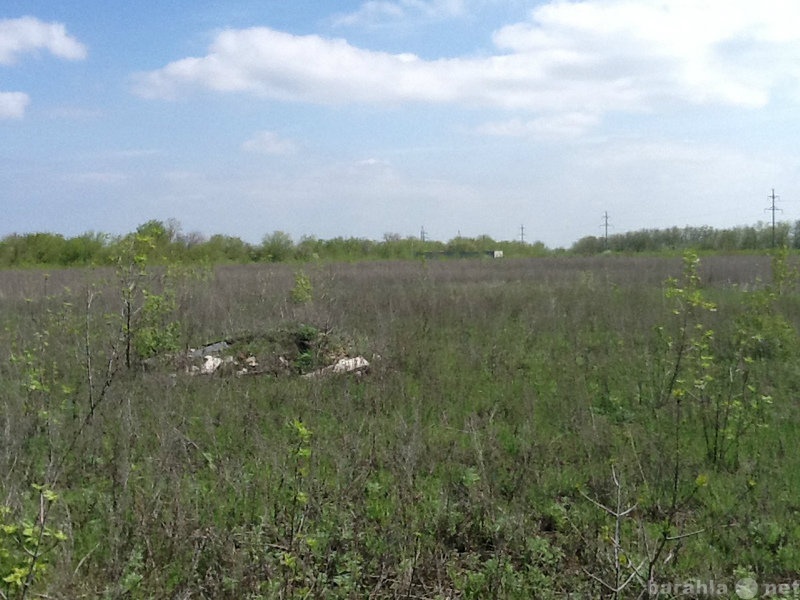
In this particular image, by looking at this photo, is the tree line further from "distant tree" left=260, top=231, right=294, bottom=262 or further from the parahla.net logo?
the parahla.net logo

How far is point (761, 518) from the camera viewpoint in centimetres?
366

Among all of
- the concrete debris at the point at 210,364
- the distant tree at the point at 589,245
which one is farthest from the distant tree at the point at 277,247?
the concrete debris at the point at 210,364

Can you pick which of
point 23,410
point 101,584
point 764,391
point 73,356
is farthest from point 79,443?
point 764,391

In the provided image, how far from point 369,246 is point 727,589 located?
3779 cm

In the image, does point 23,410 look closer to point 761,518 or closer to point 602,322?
point 761,518

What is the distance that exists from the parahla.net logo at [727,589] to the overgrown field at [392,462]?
0.03 m

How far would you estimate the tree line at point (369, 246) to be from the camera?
29594 mm

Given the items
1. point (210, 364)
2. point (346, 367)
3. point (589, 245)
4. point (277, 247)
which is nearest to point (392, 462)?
point (346, 367)

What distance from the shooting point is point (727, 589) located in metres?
3.01

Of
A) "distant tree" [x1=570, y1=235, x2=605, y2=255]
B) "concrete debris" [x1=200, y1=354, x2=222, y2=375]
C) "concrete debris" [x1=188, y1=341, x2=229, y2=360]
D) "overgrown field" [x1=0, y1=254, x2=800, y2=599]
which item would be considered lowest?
"overgrown field" [x1=0, y1=254, x2=800, y2=599]

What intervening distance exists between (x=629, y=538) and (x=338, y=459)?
6.17ft

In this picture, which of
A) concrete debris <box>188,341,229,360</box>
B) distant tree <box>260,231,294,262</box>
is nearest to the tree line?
distant tree <box>260,231,294,262</box>

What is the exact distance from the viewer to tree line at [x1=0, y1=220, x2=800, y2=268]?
2959 centimetres

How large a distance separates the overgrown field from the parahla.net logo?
35 millimetres
